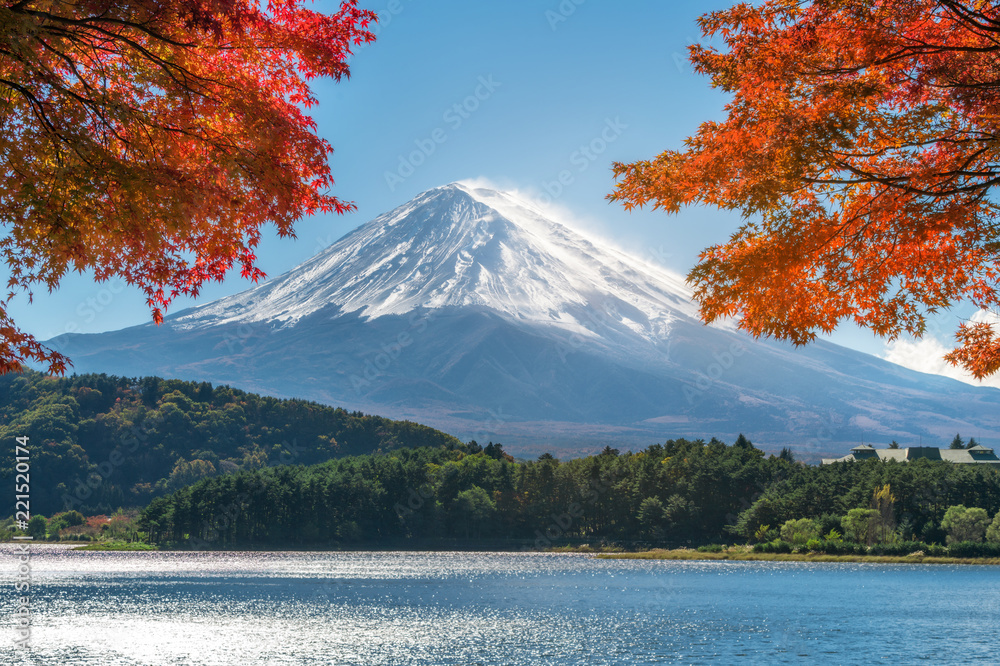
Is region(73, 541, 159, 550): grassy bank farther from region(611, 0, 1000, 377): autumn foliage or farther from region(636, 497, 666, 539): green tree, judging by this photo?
region(611, 0, 1000, 377): autumn foliage

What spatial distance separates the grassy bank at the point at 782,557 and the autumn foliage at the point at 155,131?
68.9 metres

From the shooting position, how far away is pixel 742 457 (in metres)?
87.1

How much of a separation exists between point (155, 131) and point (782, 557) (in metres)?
72.7

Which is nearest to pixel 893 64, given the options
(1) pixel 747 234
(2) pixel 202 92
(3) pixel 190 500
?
(1) pixel 747 234

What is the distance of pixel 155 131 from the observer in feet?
21.6

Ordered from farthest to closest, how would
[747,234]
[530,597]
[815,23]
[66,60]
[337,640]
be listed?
[530,597]
[337,640]
[747,234]
[815,23]
[66,60]

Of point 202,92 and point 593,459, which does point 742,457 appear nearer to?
point 593,459

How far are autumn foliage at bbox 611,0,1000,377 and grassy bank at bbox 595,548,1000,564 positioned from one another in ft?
214

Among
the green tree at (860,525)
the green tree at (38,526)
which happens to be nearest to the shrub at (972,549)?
the green tree at (860,525)

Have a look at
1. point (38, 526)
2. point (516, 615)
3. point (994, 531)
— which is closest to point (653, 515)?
point (994, 531)

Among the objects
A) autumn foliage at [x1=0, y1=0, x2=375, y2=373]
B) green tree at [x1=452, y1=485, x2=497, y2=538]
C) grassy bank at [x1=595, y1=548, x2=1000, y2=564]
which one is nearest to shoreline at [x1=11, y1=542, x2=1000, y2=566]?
grassy bank at [x1=595, y1=548, x2=1000, y2=564]

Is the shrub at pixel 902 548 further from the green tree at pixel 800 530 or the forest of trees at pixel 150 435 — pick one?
the forest of trees at pixel 150 435

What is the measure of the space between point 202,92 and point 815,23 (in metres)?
5.47

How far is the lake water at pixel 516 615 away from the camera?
28.5 m
